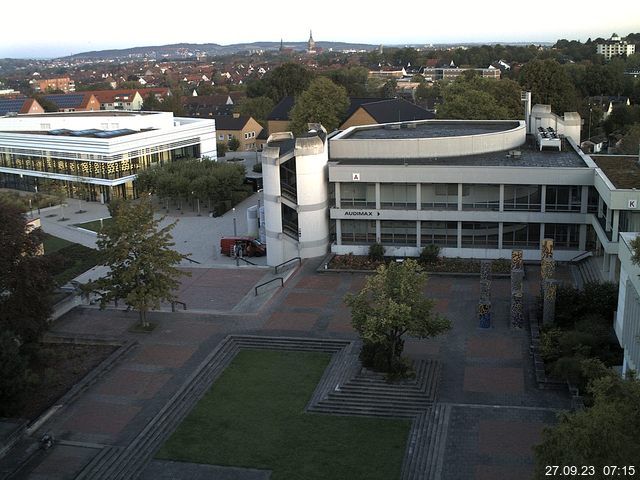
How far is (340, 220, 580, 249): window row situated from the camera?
119 feet

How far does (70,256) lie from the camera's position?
Result: 42.9 meters

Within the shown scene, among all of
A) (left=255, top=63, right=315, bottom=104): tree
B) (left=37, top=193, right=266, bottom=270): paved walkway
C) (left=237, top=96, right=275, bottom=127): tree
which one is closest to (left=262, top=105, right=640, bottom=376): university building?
(left=37, top=193, right=266, bottom=270): paved walkway

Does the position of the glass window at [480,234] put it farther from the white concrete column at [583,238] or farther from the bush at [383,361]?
the bush at [383,361]

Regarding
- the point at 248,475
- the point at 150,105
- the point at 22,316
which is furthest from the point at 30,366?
the point at 150,105

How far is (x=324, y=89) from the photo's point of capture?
72312mm

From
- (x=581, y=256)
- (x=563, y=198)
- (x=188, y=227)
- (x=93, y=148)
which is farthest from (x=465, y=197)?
(x=93, y=148)

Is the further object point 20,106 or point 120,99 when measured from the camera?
point 120,99

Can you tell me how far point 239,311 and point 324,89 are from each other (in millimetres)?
44823

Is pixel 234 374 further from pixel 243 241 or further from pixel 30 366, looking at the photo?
pixel 243 241

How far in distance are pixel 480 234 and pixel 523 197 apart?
9.37 feet

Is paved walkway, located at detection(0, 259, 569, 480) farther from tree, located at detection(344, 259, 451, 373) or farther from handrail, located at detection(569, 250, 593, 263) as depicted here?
handrail, located at detection(569, 250, 593, 263)

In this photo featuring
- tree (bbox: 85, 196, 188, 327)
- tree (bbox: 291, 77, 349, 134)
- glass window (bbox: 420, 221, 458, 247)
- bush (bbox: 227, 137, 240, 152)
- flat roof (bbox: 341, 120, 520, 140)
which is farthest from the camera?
bush (bbox: 227, 137, 240, 152)

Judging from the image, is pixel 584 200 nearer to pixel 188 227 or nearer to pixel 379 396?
pixel 379 396

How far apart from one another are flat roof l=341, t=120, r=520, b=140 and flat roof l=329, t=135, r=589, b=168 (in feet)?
10.7
